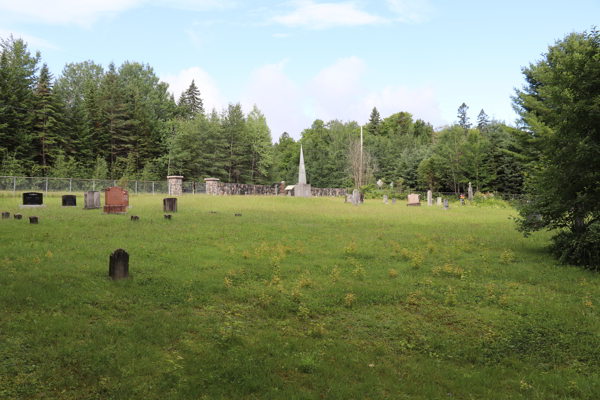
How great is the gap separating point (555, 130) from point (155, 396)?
11.6 m

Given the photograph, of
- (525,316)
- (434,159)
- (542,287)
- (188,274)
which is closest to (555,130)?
(542,287)

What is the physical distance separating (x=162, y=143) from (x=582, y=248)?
2358 inches

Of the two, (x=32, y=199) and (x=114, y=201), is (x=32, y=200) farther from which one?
(x=114, y=201)

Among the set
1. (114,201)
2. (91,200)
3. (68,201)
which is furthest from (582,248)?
(68,201)

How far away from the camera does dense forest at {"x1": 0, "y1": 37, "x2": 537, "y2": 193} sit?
4447 centimetres

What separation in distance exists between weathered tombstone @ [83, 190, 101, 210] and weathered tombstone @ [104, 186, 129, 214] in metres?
2.29

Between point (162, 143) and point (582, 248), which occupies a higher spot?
point (162, 143)

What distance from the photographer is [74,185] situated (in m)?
35.4

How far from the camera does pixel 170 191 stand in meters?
43.2

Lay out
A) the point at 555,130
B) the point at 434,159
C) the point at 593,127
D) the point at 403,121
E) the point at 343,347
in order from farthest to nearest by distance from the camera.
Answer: the point at 403,121, the point at 434,159, the point at 555,130, the point at 593,127, the point at 343,347

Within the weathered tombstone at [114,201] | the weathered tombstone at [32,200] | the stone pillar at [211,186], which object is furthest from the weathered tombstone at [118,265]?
the stone pillar at [211,186]

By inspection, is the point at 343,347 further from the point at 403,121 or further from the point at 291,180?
the point at 403,121

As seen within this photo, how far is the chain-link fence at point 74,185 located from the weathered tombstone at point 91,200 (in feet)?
41.7

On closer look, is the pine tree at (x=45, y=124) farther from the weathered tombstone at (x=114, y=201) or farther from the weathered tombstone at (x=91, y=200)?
the weathered tombstone at (x=114, y=201)
